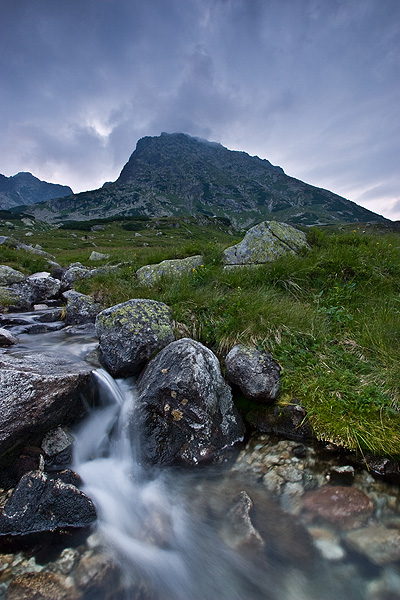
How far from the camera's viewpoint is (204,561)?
3.06m

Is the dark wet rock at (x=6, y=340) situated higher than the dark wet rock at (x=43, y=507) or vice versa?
the dark wet rock at (x=6, y=340)

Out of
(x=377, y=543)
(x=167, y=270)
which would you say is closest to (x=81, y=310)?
(x=167, y=270)

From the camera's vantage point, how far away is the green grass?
389cm

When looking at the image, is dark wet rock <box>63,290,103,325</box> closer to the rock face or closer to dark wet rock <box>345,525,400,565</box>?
the rock face

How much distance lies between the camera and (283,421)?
4.35m

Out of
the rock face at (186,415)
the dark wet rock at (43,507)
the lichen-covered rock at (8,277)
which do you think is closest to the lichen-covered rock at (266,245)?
the rock face at (186,415)

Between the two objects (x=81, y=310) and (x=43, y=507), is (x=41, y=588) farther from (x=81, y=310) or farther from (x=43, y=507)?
(x=81, y=310)

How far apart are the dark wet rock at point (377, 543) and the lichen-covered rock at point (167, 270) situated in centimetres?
761

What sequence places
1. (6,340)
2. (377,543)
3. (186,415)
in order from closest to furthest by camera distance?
(377,543), (186,415), (6,340)

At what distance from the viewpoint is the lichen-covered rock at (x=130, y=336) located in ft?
18.3

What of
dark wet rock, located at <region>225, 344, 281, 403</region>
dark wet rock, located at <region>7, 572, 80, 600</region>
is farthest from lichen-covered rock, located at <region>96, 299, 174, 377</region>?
dark wet rock, located at <region>7, 572, 80, 600</region>

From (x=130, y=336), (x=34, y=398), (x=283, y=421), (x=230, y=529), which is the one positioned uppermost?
(x=130, y=336)

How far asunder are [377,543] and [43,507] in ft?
11.9

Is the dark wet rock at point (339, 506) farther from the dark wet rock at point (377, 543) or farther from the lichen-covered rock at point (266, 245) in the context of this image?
the lichen-covered rock at point (266, 245)
